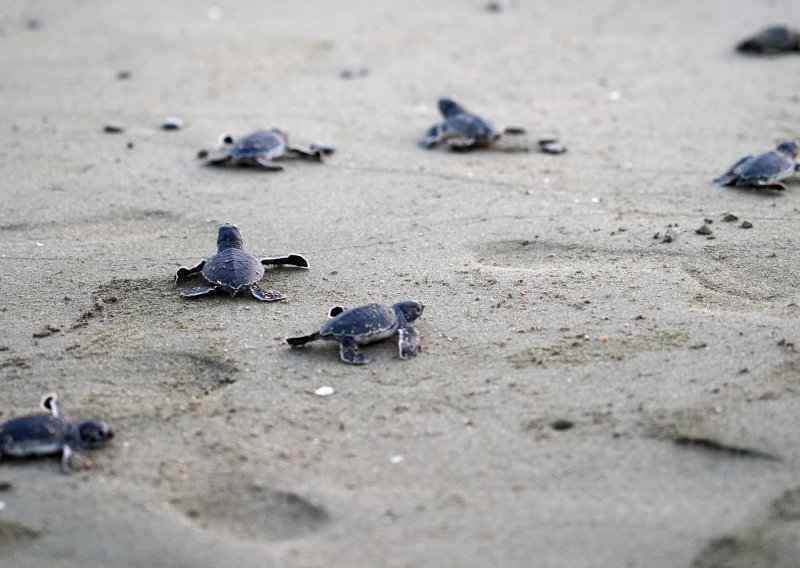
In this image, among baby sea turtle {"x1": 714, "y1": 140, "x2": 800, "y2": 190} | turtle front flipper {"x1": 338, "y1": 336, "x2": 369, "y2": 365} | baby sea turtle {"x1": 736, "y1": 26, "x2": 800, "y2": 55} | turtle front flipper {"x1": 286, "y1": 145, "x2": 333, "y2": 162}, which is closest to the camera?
turtle front flipper {"x1": 338, "y1": 336, "x2": 369, "y2": 365}

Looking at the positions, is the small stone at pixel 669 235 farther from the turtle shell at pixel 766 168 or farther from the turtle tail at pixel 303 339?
the turtle tail at pixel 303 339

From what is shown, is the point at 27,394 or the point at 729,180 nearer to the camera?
the point at 27,394

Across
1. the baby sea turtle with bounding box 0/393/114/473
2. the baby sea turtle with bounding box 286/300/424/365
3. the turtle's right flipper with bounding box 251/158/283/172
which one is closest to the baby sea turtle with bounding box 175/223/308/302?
the baby sea turtle with bounding box 286/300/424/365

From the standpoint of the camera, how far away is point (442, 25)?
804 cm

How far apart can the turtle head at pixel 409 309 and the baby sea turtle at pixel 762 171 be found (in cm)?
223

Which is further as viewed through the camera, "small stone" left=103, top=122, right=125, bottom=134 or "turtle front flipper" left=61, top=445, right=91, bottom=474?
"small stone" left=103, top=122, right=125, bottom=134

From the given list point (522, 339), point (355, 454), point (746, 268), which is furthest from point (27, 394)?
point (746, 268)

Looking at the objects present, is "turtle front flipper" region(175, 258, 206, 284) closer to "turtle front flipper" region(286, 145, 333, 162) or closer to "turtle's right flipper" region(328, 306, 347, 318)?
"turtle's right flipper" region(328, 306, 347, 318)

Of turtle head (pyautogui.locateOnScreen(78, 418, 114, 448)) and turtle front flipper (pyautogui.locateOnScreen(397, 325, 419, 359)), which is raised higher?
turtle front flipper (pyautogui.locateOnScreen(397, 325, 419, 359))

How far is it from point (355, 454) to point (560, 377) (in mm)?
783

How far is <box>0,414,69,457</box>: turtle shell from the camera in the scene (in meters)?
2.63

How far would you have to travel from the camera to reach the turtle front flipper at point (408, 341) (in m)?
3.19

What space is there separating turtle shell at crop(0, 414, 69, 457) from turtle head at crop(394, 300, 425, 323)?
125 centimetres

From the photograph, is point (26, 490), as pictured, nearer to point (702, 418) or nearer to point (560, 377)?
point (560, 377)
